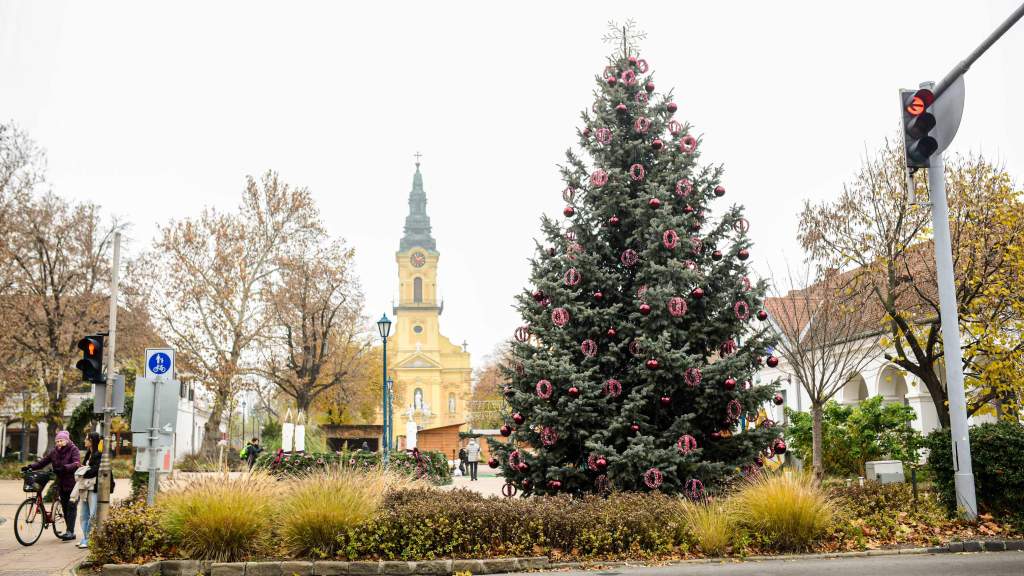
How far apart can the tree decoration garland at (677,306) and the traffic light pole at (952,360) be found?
3.52m

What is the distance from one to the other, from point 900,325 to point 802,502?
10520 millimetres

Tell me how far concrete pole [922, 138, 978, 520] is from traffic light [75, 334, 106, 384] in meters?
12.3

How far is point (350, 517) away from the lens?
10.4 metres

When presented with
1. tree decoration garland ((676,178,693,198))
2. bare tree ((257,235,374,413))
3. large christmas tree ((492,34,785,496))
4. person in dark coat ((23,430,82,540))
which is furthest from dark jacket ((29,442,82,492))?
bare tree ((257,235,374,413))

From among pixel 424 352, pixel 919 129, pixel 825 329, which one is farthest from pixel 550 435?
pixel 424 352

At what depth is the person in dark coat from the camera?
1409 cm

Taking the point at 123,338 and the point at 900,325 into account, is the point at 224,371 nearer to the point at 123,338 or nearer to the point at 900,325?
the point at 123,338

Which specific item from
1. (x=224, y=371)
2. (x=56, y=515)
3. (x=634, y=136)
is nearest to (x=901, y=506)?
(x=634, y=136)

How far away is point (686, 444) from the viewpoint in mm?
12789

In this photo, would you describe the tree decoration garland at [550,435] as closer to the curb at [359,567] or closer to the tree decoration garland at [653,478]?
the tree decoration garland at [653,478]

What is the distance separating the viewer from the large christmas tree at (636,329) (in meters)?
13.1

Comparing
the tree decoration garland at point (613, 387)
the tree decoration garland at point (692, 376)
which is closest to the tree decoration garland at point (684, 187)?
the tree decoration garland at point (692, 376)

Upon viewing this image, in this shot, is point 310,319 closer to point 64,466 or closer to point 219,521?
point 64,466

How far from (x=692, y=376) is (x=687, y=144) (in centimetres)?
422
